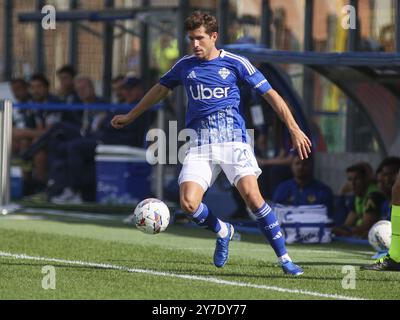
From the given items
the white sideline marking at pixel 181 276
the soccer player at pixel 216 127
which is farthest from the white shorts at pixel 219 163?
the white sideline marking at pixel 181 276

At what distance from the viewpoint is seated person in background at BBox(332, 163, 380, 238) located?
12.6 m

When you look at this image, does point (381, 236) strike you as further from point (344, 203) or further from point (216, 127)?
point (344, 203)

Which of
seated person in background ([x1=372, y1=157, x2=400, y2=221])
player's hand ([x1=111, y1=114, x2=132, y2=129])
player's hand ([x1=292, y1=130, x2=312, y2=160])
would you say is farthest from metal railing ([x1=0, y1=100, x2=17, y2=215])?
player's hand ([x1=292, y1=130, x2=312, y2=160])

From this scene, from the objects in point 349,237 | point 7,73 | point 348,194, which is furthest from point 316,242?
point 7,73

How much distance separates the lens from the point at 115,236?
1252cm

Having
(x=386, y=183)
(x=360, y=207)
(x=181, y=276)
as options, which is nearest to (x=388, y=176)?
(x=386, y=183)

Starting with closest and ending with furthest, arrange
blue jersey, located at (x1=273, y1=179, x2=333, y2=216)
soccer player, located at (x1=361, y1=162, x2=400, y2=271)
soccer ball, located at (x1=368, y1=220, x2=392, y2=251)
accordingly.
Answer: soccer player, located at (x1=361, y1=162, x2=400, y2=271), soccer ball, located at (x1=368, y1=220, x2=392, y2=251), blue jersey, located at (x1=273, y1=179, x2=333, y2=216)

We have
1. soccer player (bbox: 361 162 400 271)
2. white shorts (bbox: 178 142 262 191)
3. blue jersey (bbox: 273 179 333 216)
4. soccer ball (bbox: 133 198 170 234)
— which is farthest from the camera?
blue jersey (bbox: 273 179 333 216)

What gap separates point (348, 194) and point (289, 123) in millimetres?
4864

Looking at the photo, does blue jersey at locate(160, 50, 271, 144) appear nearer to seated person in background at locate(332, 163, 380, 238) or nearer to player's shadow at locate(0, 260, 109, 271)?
player's shadow at locate(0, 260, 109, 271)

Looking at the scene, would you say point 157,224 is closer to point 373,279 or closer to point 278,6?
point 373,279

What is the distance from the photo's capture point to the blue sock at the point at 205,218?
9.43 m

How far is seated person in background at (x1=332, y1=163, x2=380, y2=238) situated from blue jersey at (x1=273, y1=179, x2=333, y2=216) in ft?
0.89
